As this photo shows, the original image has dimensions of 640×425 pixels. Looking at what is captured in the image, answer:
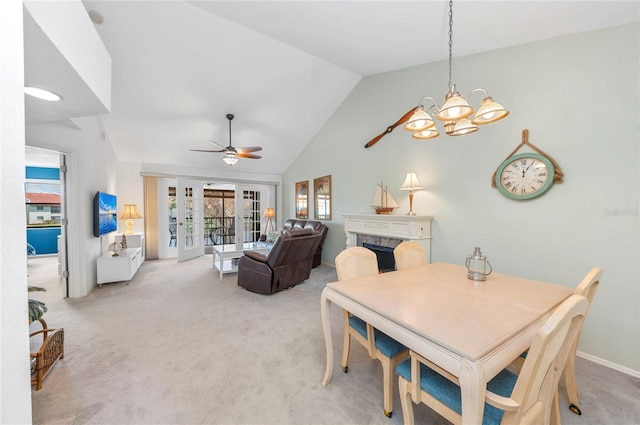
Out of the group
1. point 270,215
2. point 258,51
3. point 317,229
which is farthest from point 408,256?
point 270,215

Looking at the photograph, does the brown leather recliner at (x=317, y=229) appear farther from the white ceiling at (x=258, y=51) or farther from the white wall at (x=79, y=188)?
the white wall at (x=79, y=188)

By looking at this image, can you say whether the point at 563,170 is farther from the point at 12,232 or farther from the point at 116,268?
the point at 116,268

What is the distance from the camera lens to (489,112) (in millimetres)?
1450

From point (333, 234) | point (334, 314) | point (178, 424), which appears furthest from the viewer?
point (333, 234)

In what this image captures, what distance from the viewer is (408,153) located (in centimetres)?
339

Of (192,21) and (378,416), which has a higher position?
(192,21)

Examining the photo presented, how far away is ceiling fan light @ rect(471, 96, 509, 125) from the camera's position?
1413 millimetres

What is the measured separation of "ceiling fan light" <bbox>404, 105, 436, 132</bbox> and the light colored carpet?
1.96 meters

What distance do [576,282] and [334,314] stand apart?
2.35 m

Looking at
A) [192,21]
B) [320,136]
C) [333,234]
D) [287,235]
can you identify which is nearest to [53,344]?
[287,235]

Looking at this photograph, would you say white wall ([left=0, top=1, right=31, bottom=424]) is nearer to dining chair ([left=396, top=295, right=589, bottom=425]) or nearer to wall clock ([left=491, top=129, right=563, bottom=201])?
dining chair ([left=396, top=295, right=589, bottom=425])

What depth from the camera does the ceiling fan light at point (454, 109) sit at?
1414 mm

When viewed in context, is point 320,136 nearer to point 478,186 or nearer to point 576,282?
point 478,186

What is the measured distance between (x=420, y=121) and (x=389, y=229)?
1943mm
